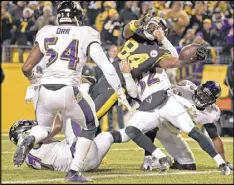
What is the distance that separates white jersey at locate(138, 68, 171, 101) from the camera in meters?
8.05

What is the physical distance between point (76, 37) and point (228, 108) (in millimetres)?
7670

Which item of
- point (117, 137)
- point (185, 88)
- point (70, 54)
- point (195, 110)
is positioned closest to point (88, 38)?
point (70, 54)

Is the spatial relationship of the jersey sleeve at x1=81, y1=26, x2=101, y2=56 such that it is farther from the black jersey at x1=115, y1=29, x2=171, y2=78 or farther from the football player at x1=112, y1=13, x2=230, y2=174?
the black jersey at x1=115, y1=29, x2=171, y2=78

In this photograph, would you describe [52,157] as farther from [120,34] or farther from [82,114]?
[120,34]

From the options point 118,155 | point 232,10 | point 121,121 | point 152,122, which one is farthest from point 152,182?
point 232,10

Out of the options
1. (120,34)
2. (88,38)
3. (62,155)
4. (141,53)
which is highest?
(88,38)

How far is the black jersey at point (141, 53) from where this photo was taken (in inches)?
320

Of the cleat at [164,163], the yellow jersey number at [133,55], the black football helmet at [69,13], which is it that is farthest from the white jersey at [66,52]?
the yellow jersey number at [133,55]

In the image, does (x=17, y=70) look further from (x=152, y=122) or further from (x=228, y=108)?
(x=152, y=122)

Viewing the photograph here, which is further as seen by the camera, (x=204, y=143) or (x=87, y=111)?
(x=204, y=143)

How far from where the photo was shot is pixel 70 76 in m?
6.88

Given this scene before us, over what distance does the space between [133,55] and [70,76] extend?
5.45 feet

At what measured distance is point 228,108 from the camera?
14156 millimetres

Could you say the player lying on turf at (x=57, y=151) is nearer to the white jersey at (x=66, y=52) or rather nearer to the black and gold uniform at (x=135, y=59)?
the black and gold uniform at (x=135, y=59)
